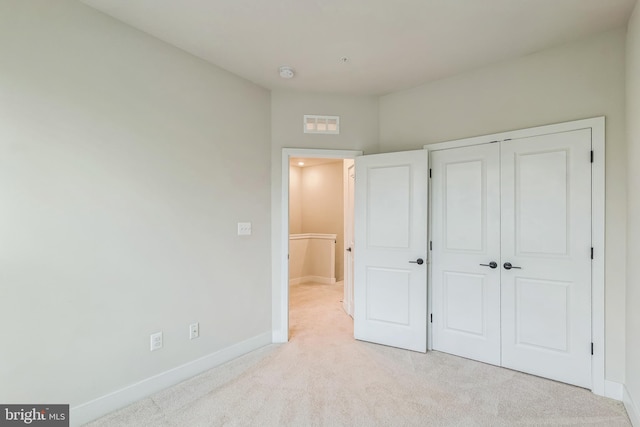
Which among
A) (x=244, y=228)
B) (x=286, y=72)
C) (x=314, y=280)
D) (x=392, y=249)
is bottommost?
(x=314, y=280)

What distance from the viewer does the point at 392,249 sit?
10.5 ft

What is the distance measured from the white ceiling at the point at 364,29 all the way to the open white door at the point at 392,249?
0.94 meters

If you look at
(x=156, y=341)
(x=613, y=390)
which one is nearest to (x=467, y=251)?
(x=613, y=390)

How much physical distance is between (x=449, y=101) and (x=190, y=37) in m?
2.40

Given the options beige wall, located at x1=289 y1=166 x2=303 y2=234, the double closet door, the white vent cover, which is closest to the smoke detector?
the white vent cover

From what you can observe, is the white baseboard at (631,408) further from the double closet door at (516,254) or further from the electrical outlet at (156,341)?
the electrical outlet at (156,341)

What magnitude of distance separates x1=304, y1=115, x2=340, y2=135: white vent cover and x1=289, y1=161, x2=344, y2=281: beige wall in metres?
2.92

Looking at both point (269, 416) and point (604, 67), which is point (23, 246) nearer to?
point (269, 416)

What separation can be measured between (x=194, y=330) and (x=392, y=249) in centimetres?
201

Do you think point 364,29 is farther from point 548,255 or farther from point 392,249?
point 548,255

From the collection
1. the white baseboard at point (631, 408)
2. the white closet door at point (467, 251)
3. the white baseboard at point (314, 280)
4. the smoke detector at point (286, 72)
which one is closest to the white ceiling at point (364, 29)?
the smoke detector at point (286, 72)

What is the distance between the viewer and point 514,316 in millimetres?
2664

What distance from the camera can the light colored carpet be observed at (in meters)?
2.00

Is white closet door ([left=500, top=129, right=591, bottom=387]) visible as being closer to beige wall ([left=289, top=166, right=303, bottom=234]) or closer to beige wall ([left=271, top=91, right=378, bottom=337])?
beige wall ([left=271, top=91, right=378, bottom=337])
